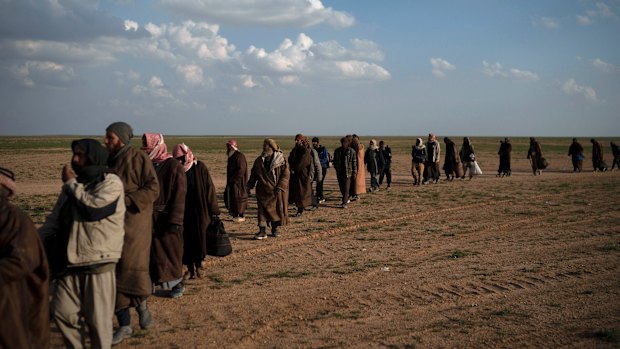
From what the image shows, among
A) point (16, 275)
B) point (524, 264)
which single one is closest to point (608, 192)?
point (524, 264)

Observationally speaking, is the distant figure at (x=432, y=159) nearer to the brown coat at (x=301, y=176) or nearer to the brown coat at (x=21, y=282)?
the brown coat at (x=301, y=176)

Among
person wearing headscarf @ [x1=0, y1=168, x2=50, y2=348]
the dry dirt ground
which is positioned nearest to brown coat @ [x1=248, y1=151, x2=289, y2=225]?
the dry dirt ground

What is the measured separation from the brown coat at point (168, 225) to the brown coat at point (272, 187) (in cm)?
377

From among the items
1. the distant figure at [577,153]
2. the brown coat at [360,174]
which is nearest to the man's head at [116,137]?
the brown coat at [360,174]

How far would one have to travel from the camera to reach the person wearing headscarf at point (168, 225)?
17.7 feet

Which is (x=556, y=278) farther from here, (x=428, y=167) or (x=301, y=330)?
(x=428, y=167)

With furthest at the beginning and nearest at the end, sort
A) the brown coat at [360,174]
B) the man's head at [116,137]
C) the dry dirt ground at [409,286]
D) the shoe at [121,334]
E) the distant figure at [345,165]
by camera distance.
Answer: the brown coat at [360,174] < the distant figure at [345,165] < the dry dirt ground at [409,286] < the shoe at [121,334] < the man's head at [116,137]

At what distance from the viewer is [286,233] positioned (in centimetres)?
1022

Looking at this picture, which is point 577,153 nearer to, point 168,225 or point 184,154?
point 184,154

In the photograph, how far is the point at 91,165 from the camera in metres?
3.84

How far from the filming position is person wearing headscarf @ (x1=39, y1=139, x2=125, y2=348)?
3.77 meters

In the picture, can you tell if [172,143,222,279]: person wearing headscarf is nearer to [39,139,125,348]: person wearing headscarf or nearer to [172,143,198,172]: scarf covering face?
[172,143,198,172]: scarf covering face

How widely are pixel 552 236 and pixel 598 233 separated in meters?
0.96

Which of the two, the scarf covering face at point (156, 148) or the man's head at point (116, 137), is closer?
the man's head at point (116, 137)
